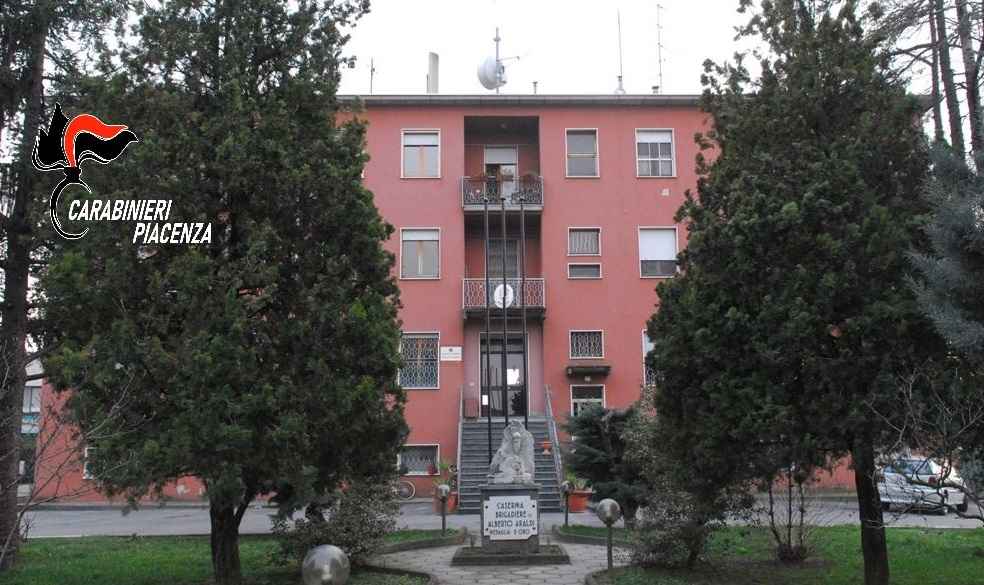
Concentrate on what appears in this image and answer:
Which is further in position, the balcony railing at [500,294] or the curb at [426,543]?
the balcony railing at [500,294]

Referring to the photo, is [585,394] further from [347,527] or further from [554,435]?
[347,527]

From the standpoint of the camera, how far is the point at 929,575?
1014cm

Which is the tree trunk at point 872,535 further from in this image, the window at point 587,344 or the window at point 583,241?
the window at point 583,241

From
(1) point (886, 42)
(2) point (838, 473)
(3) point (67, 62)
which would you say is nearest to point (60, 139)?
(3) point (67, 62)

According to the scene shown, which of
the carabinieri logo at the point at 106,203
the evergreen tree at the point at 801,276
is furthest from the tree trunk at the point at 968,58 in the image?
the carabinieri logo at the point at 106,203

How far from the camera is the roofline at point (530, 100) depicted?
2666 centimetres

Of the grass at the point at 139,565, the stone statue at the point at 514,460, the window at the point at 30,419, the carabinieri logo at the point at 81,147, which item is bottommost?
the grass at the point at 139,565

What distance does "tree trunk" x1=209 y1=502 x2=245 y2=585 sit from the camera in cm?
941

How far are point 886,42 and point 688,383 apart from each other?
4.84 meters

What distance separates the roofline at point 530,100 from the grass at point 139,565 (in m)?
16.1

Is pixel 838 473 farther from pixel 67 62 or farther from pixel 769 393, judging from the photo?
pixel 67 62

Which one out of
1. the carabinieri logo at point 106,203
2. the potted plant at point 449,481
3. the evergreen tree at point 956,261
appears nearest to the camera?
the evergreen tree at point 956,261

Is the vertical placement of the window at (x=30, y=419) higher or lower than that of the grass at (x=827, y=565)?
higher

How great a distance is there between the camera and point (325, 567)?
19.5ft
